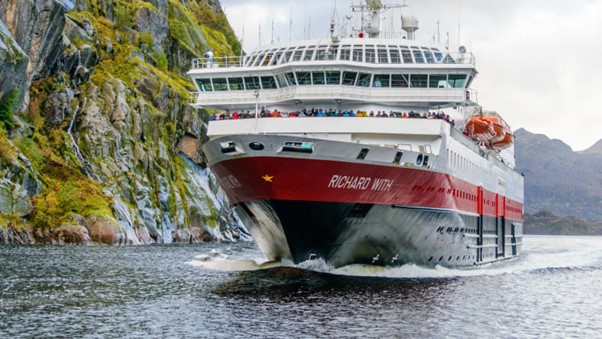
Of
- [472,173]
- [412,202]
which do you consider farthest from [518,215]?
[412,202]

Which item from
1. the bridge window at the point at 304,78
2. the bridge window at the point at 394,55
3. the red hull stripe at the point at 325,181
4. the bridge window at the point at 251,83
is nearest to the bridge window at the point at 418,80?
the bridge window at the point at 394,55

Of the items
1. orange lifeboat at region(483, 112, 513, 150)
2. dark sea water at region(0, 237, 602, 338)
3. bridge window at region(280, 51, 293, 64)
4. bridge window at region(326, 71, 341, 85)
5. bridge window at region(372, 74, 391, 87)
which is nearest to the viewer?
dark sea water at region(0, 237, 602, 338)

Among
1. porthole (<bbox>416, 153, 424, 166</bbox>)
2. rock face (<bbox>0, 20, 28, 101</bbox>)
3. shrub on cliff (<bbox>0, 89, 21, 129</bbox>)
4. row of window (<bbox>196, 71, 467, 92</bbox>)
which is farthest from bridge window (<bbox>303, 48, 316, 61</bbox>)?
shrub on cliff (<bbox>0, 89, 21, 129</bbox>)

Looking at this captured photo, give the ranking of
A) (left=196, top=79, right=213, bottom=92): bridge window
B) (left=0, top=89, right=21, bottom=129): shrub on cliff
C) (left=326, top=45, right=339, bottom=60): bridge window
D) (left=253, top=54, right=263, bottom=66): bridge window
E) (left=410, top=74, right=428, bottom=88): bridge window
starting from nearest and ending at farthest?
(left=410, top=74, right=428, bottom=88): bridge window → (left=326, top=45, right=339, bottom=60): bridge window → (left=196, top=79, right=213, bottom=92): bridge window → (left=253, top=54, right=263, bottom=66): bridge window → (left=0, top=89, right=21, bottom=129): shrub on cliff

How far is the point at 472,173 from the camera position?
5719cm

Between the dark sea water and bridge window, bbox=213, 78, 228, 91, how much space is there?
11550mm

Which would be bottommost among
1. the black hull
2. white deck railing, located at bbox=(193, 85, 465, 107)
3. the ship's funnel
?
the black hull

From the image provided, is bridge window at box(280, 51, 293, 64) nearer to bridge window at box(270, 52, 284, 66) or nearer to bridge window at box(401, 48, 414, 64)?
bridge window at box(270, 52, 284, 66)

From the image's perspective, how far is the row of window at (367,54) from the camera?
5166 centimetres

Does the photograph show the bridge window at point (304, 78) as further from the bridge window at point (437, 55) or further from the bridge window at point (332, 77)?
the bridge window at point (437, 55)

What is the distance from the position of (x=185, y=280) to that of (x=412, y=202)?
42.7 feet

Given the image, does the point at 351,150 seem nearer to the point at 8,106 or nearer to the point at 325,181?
the point at 325,181

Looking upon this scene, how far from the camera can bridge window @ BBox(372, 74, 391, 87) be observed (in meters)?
50.3

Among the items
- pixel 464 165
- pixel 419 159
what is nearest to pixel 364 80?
pixel 419 159
